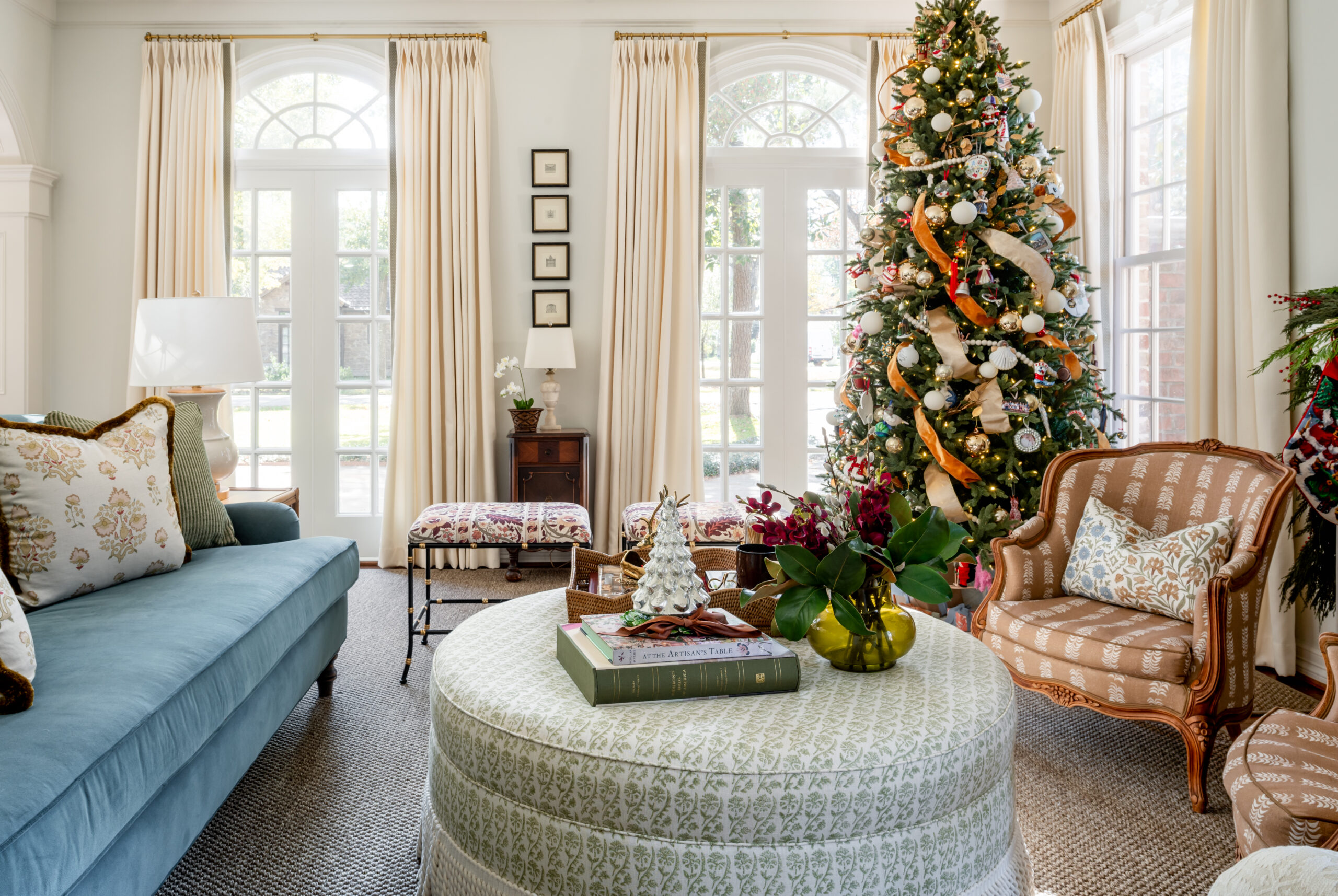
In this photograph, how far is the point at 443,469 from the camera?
195 inches

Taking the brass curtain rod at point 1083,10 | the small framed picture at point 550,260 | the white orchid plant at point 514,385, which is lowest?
the white orchid plant at point 514,385

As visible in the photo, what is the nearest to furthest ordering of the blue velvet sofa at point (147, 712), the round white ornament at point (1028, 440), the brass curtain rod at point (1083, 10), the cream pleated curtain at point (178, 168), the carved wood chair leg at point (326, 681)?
the blue velvet sofa at point (147, 712) < the carved wood chair leg at point (326, 681) < the round white ornament at point (1028, 440) < the brass curtain rod at point (1083, 10) < the cream pleated curtain at point (178, 168)

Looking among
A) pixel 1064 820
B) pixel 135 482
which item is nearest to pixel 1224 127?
pixel 1064 820

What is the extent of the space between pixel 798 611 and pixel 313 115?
4.75 meters

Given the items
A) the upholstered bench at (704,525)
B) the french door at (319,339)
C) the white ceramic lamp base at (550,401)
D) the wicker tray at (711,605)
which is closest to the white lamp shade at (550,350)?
the white ceramic lamp base at (550,401)

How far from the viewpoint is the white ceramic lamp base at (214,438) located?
3248 mm

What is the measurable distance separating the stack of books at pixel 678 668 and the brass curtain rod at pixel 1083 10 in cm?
419

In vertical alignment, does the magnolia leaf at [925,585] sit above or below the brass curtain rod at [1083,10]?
below

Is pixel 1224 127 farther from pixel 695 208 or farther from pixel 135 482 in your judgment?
pixel 135 482

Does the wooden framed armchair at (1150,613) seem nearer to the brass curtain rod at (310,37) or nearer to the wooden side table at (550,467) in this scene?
the wooden side table at (550,467)

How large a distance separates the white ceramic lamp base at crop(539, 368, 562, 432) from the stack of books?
10.9ft

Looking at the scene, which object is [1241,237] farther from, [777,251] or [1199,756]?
[777,251]

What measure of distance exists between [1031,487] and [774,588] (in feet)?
7.38

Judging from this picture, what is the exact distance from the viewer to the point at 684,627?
64.9 inches
